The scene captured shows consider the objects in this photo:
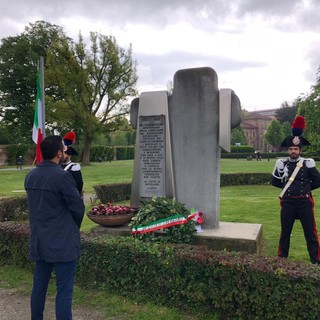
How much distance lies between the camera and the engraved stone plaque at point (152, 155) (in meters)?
6.02

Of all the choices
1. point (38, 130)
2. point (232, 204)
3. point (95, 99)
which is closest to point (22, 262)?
point (38, 130)

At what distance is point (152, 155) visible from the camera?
6090mm

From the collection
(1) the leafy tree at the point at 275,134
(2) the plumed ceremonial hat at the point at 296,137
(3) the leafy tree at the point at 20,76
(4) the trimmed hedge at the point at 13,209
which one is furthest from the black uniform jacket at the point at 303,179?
(1) the leafy tree at the point at 275,134

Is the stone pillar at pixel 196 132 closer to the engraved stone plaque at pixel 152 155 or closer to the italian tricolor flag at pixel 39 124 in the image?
the engraved stone plaque at pixel 152 155

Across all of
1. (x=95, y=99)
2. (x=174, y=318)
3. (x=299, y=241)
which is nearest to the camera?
(x=174, y=318)

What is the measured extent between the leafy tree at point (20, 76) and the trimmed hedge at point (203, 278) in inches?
1505

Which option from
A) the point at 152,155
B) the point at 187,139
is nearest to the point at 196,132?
the point at 187,139

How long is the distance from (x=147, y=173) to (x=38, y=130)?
12.6ft

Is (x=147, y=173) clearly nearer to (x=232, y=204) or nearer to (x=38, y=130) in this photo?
(x=38, y=130)

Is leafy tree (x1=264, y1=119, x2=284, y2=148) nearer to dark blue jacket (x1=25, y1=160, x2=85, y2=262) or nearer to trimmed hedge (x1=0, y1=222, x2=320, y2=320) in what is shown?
trimmed hedge (x1=0, y1=222, x2=320, y2=320)

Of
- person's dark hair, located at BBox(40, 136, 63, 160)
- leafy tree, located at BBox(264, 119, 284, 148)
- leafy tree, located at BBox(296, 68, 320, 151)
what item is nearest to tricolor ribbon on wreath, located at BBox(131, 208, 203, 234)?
person's dark hair, located at BBox(40, 136, 63, 160)

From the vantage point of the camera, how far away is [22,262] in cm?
551

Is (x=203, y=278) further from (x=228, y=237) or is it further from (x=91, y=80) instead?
(x=91, y=80)

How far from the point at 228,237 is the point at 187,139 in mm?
1692
